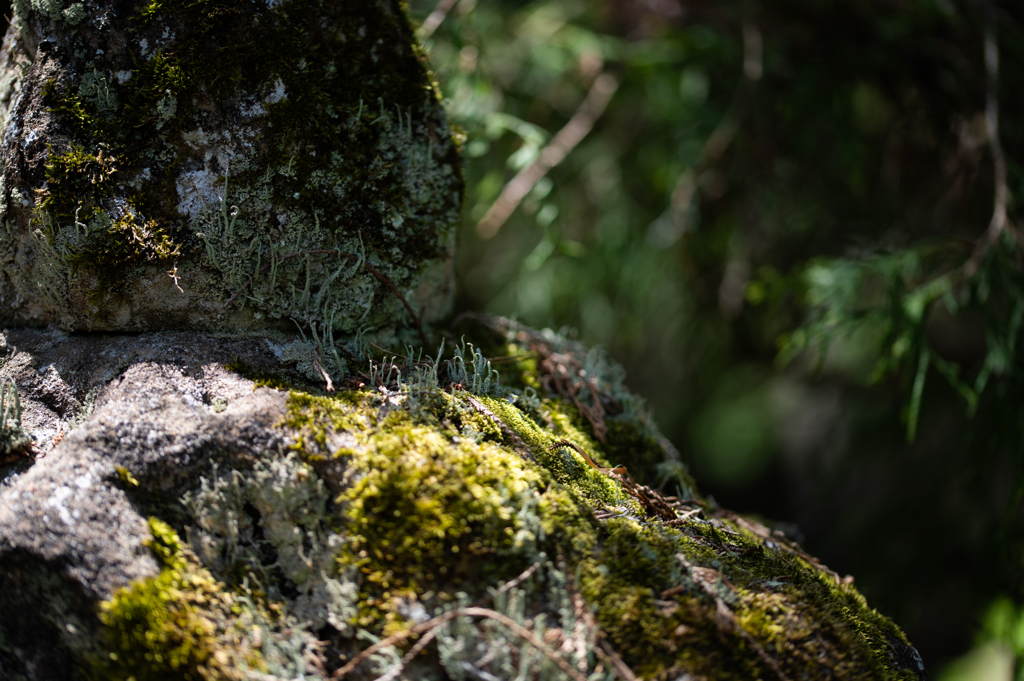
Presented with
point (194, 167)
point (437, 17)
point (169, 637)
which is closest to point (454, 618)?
point (169, 637)

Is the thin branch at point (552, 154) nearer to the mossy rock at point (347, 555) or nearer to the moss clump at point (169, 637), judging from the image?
the mossy rock at point (347, 555)

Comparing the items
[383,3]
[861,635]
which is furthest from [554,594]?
[383,3]

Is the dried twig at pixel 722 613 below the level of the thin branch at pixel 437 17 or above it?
below

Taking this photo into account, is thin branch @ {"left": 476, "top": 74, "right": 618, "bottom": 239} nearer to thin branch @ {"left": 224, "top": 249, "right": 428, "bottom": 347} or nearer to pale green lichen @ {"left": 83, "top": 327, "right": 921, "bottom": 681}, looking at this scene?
thin branch @ {"left": 224, "top": 249, "right": 428, "bottom": 347}

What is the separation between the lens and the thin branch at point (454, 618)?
1.26 meters

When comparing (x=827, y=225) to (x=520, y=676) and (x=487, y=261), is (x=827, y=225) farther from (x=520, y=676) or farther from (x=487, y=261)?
(x=520, y=676)

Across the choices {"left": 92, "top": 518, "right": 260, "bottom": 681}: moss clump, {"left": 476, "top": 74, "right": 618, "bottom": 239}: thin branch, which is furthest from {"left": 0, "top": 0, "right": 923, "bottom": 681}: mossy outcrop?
{"left": 476, "top": 74, "right": 618, "bottom": 239}: thin branch

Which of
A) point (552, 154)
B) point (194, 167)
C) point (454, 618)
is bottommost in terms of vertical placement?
point (454, 618)

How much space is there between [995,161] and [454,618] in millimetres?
3166

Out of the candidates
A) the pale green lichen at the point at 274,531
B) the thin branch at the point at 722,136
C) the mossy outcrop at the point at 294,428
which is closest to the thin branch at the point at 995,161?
the thin branch at the point at 722,136

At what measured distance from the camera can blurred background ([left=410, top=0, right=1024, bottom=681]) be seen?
2.78 metres

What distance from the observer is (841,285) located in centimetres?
276

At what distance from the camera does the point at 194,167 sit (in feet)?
5.61

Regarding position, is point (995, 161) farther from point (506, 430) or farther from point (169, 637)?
point (169, 637)
